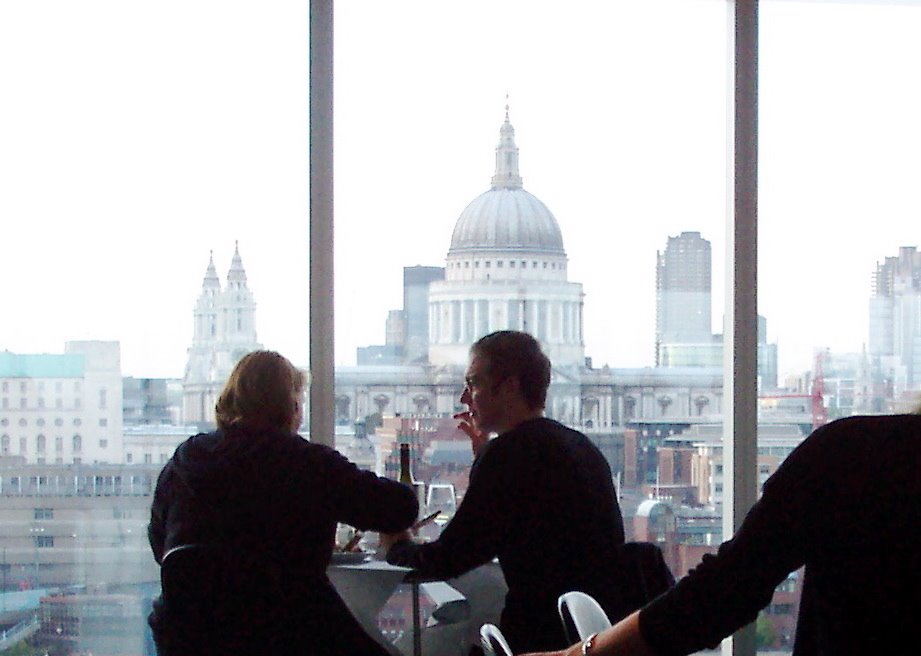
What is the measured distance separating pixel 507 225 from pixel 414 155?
39cm

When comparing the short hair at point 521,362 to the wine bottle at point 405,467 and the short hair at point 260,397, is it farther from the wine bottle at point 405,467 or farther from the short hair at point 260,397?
the wine bottle at point 405,467

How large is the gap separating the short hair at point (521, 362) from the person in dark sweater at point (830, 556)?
62.0 inches

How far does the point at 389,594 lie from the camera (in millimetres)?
2979

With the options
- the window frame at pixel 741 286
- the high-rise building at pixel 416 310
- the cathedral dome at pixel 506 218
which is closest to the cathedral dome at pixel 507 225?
the cathedral dome at pixel 506 218

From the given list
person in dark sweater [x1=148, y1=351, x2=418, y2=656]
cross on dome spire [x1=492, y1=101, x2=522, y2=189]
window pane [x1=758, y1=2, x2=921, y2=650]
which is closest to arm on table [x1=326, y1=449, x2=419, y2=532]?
person in dark sweater [x1=148, y1=351, x2=418, y2=656]

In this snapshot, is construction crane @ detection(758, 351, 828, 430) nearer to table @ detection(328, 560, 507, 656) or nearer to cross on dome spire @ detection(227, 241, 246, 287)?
table @ detection(328, 560, 507, 656)

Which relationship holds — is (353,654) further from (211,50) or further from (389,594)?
(211,50)

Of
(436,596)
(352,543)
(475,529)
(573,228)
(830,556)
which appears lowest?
(436,596)

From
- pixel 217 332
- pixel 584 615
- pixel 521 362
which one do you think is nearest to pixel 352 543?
pixel 521 362

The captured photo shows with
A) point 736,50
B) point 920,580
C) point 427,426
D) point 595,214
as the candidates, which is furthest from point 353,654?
point 736,50

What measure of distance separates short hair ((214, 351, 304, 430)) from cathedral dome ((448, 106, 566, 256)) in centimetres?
123

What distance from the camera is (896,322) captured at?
4125 millimetres

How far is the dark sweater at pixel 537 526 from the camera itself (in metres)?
2.51

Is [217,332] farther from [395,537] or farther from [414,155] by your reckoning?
[395,537]
